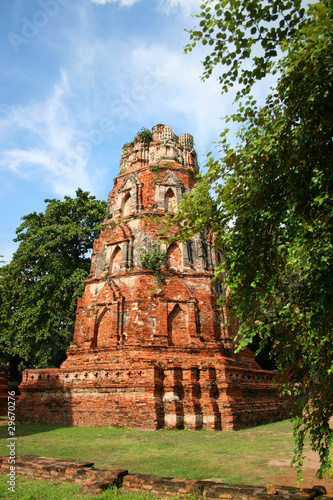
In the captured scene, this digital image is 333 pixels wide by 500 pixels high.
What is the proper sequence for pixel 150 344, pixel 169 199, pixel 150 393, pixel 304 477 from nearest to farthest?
pixel 304 477 → pixel 150 393 → pixel 150 344 → pixel 169 199

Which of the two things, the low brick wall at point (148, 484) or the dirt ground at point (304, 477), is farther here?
the dirt ground at point (304, 477)

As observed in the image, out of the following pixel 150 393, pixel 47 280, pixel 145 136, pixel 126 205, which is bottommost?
pixel 150 393

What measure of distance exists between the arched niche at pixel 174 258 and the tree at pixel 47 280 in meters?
5.31

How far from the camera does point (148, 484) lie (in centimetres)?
506

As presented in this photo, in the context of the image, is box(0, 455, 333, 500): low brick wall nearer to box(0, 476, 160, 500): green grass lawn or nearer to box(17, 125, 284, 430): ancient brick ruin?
box(0, 476, 160, 500): green grass lawn

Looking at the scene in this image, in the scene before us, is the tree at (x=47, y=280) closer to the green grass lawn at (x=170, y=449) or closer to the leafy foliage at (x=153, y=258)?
the leafy foliage at (x=153, y=258)

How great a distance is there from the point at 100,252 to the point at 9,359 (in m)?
10.7

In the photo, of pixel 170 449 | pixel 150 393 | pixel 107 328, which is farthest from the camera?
pixel 107 328

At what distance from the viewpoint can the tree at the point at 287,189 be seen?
3.89m

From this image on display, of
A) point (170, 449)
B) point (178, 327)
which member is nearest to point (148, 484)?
point (170, 449)

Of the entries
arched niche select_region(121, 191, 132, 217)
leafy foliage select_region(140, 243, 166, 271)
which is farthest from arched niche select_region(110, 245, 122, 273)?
arched niche select_region(121, 191, 132, 217)

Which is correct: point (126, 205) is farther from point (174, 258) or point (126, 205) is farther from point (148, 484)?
point (148, 484)

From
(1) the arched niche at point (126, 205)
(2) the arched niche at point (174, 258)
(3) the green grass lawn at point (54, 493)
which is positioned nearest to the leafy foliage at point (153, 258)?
(2) the arched niche at point (174, 258)

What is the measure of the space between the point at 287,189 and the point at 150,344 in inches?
413
